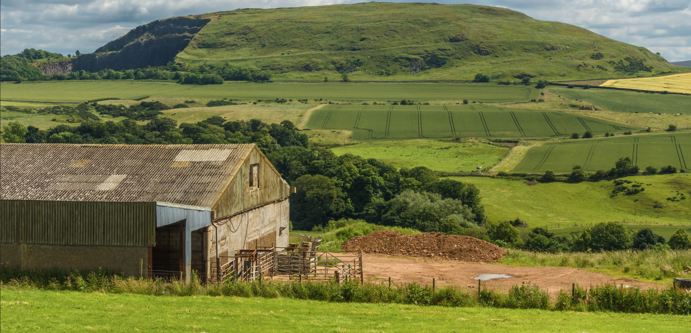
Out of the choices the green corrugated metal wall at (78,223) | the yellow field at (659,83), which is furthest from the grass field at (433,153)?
the green corrugated metal wall at (78,223)

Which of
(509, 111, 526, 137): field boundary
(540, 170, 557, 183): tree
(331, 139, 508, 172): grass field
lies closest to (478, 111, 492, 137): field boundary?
(509, 111, 526, 137): field boundary

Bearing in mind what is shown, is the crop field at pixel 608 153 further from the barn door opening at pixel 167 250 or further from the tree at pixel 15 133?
the barn door opening at pixel 167 250

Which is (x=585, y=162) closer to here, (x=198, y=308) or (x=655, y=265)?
(x=655, y=265)

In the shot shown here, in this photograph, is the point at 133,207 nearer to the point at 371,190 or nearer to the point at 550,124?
the point at 371,190

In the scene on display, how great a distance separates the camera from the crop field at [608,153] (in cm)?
10285

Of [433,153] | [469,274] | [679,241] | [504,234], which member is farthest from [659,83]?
[469,274]

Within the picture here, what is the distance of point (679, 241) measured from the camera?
A: 225 feet

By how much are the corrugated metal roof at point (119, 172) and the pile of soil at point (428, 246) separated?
987cm

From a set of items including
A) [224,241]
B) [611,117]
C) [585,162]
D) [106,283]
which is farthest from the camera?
[611,117]

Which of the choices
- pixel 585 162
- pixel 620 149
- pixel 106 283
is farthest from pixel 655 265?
pixel 620 149

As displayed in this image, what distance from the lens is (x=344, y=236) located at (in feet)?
158

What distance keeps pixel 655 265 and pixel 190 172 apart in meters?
19.7

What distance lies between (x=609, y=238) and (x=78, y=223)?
46.7 metres

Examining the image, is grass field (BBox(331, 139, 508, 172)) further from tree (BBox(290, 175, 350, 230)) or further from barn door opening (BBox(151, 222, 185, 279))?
barn door opening (BBox(151, 222, 185, 279))
